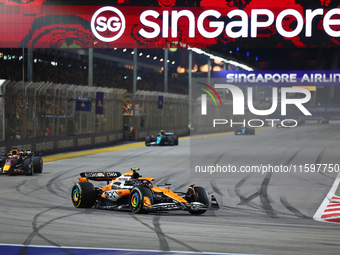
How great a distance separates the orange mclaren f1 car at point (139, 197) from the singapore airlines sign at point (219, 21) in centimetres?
2097

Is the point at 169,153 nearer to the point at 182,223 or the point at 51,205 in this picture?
the point at 51,205

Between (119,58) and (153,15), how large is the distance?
42.6m

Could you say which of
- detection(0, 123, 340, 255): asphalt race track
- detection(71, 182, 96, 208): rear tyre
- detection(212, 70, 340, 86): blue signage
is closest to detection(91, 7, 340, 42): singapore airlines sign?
detection(212, 70, 340, 86): blue signage

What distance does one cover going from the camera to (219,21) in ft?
115

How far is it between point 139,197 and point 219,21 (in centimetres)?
2528

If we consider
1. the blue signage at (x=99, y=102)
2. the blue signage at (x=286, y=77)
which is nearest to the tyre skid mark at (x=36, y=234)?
the blue signage at (x=99, y=102)

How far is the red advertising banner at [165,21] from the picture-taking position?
32.1 metres

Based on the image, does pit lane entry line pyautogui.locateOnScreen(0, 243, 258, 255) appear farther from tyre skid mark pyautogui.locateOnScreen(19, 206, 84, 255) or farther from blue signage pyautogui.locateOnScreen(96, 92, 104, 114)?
blue signage pyautogui.locateOnScreen(96, 92, 104, 114)

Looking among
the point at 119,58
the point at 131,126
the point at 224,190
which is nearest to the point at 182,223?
the point at 224,190

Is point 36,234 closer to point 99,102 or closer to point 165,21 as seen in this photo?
point 99,102

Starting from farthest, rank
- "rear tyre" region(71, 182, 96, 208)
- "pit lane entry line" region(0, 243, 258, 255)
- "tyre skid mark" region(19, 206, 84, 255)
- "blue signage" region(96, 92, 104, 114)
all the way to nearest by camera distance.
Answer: "blue signage" region(96, 92, 104, 114), "rear tyre" region(71, 182, 96, 208), "tyre skid mark" region(19, 206, 84, 255), "pit lane entry line" region(0, 243, 258, 255)

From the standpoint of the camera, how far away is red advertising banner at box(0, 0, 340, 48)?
3212 cm

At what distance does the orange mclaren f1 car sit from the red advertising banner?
69.0 feet

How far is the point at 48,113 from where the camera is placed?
3062 cm
